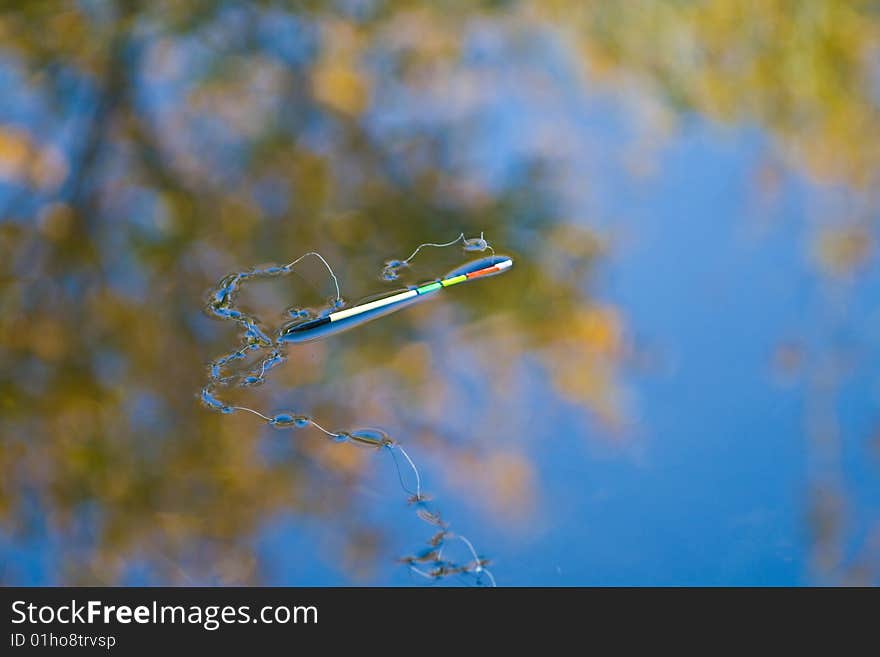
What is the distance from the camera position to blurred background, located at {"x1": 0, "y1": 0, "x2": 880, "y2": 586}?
164cm

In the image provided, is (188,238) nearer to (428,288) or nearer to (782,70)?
(428,288)

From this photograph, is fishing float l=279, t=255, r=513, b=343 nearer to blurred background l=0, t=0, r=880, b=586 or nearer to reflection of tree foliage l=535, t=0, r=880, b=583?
blurred background l=0, t=0, r=880, b=586

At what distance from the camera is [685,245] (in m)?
1.89

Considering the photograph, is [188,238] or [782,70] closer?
[188,238]

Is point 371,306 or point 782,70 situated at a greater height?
point 782,70

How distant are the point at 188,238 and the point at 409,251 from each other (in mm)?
458

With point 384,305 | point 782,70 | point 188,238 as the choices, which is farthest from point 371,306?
point 782,70

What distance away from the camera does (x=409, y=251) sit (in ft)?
6.08

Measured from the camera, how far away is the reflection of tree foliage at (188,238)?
164 centimetres

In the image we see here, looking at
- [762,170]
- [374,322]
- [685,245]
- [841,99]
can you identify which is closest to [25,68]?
[374,322]

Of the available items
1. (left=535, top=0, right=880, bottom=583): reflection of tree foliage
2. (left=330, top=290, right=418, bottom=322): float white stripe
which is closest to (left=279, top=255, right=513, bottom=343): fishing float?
(left=330, top=290, right=418, bottom=322): float white stripe

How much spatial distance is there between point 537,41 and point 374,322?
33.5 inches

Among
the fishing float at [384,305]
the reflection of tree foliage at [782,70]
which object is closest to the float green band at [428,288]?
the fishing float at [384,305]

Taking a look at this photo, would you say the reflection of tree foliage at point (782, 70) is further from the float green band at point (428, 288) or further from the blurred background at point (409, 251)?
the float green band at point (428, 288)
